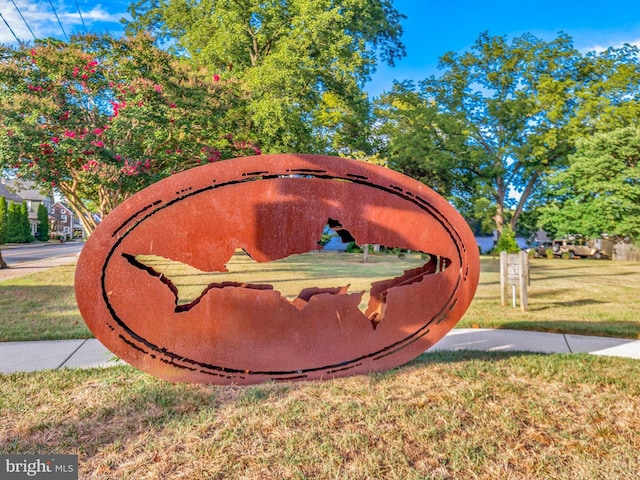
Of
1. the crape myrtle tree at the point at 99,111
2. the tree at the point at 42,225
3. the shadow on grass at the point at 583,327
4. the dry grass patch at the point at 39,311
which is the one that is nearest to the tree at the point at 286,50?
the crape myrtle tree at the point at 99,111

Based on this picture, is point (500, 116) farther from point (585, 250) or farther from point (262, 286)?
point (262, 286)

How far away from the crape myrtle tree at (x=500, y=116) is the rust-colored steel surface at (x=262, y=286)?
21.6m

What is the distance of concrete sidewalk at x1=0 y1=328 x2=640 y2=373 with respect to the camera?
4.45 metres

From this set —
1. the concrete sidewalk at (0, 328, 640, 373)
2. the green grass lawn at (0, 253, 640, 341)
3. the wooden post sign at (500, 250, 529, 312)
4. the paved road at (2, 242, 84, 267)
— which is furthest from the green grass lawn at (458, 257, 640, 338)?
the paved road at (2, 242, 84, 267)

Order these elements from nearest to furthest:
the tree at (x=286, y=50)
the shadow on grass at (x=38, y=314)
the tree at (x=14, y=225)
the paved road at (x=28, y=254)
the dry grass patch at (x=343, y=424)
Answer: the dry grass patch at (x=343, y=424) < the shadow on grass at (x=38, y=314) < the tree at (x=286, y=50) < the paved road at (x=28, y=254) < the tree at (x=14, y=225)

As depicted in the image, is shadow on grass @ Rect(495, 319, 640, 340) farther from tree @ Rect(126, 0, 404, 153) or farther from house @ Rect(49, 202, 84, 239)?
house @ Rect(49, 202, 84, 239)

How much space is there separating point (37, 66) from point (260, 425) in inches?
443

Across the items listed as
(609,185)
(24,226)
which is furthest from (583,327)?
(24,226)

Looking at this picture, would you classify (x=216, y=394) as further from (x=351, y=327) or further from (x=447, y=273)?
(x=447, y=273)

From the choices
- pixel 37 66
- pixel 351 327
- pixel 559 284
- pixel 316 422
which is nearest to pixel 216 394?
pixel 316 422

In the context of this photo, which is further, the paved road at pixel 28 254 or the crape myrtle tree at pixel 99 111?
the paved road at pixel 28 254

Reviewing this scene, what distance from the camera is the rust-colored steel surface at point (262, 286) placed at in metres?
3.44

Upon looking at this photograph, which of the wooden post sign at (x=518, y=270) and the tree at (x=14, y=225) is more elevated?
the tree at (x=14, y=225)

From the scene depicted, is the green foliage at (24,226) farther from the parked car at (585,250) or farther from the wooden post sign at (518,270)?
the parked car at (585,250)
